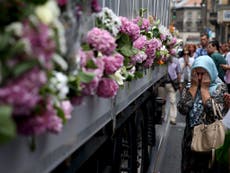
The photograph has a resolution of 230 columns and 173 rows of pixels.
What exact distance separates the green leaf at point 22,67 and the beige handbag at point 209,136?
147 inches

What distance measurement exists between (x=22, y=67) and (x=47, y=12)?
0.23 metres

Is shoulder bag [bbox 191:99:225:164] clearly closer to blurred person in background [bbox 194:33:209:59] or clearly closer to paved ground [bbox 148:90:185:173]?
paved ground [bbox 148:90:185:173]

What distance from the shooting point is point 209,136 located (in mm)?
5641

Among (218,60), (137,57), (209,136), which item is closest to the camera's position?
(137,57)

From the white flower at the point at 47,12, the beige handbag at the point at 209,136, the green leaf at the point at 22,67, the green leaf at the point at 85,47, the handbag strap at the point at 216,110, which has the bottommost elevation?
the beige handbag at the point at 209,136

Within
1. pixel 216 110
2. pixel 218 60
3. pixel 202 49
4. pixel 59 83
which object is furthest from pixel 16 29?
pixel 202 49

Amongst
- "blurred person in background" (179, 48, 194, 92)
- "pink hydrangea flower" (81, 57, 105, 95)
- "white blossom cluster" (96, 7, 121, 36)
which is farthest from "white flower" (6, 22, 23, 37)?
"blurred person in background" (179, 48, 194, 92)

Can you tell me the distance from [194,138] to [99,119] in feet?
7.70

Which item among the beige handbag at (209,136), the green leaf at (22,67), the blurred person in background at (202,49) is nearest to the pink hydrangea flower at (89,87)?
the green leaf at (22,67)

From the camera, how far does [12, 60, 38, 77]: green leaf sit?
1853 millimetres

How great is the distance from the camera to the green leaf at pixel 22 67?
1853mm

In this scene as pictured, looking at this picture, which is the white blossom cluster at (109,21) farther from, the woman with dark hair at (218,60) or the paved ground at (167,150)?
the woman with dark hair at (218,60)

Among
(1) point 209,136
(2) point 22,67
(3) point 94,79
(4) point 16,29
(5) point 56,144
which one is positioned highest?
(4) point 16,29

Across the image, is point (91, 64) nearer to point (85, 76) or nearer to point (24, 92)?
point (85, 76)
